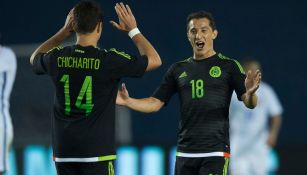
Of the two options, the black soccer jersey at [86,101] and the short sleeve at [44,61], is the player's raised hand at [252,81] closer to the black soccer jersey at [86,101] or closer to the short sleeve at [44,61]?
the black soccer jersey at [86,101]

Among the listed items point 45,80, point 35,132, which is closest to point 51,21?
point 45,80

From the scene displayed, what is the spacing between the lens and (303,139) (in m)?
13.1

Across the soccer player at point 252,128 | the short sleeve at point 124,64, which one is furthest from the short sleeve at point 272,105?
the short sleeve at point 124,64

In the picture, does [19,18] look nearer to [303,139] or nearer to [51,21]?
[51,21]

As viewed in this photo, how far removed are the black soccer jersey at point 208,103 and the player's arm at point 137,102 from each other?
25cm

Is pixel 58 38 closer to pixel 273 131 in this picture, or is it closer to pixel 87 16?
pixel 87 16

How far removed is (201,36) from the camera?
706 centimetres

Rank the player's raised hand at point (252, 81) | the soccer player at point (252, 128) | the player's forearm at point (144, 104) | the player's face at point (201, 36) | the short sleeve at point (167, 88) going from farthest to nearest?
the soccer player at point (252, 128) < the short sleeve at point (167, 88) < the player's face at point (201, 36) < the player's forearm at point (144, 104) < the player's raised hand at point (252, 81)

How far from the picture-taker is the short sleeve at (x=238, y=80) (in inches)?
271

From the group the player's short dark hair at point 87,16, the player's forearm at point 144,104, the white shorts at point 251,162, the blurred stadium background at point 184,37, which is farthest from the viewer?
the blurred stadium background at point 184,37

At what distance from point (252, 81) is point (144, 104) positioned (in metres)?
0.98

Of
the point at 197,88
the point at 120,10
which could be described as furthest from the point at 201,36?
the point at 120,10

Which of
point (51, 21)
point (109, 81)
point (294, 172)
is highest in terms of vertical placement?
point (51, 21)

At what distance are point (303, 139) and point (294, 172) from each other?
1976 millimetres
